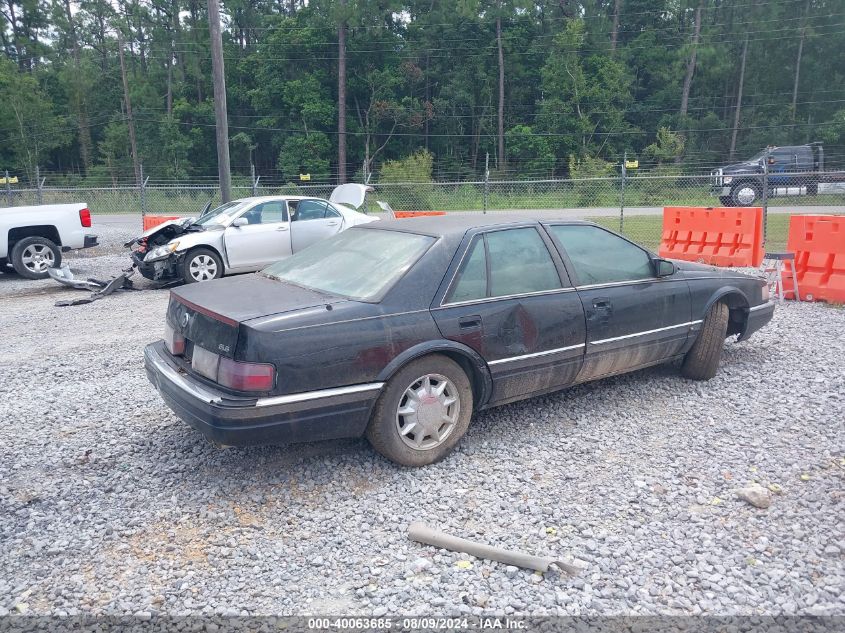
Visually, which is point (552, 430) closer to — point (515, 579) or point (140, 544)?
point (515, 579)

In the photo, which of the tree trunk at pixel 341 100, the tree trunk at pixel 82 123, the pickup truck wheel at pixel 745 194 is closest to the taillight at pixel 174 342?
the pickup truck wheel at pixel 745 194

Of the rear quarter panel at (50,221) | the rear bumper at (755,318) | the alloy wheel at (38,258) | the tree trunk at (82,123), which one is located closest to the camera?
the rear bumper at (755,318)

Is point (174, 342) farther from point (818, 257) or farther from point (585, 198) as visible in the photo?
point (585, 198)

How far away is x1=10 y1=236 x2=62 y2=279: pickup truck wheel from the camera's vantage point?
39.1 ft

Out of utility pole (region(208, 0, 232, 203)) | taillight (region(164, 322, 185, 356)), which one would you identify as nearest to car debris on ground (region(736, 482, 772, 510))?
taillight (region(164, 322, 185, 356))

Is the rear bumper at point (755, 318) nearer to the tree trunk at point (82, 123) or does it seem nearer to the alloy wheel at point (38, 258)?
the alloy wheel at point (38, 258)

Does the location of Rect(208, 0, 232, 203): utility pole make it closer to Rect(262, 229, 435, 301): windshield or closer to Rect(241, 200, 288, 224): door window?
Rect(241, 200, 288, 224): door window

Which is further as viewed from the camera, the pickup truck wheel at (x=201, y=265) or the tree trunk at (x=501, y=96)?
the tree trunk at (x=501, y=96)

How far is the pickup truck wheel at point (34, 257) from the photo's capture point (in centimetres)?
1191

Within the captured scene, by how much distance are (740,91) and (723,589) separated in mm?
53182

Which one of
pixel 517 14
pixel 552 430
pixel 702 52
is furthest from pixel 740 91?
pixel 552 430

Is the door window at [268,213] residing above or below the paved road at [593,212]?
above

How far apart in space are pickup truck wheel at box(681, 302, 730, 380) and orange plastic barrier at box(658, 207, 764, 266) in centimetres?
615

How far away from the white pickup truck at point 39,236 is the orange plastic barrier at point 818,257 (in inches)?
448
